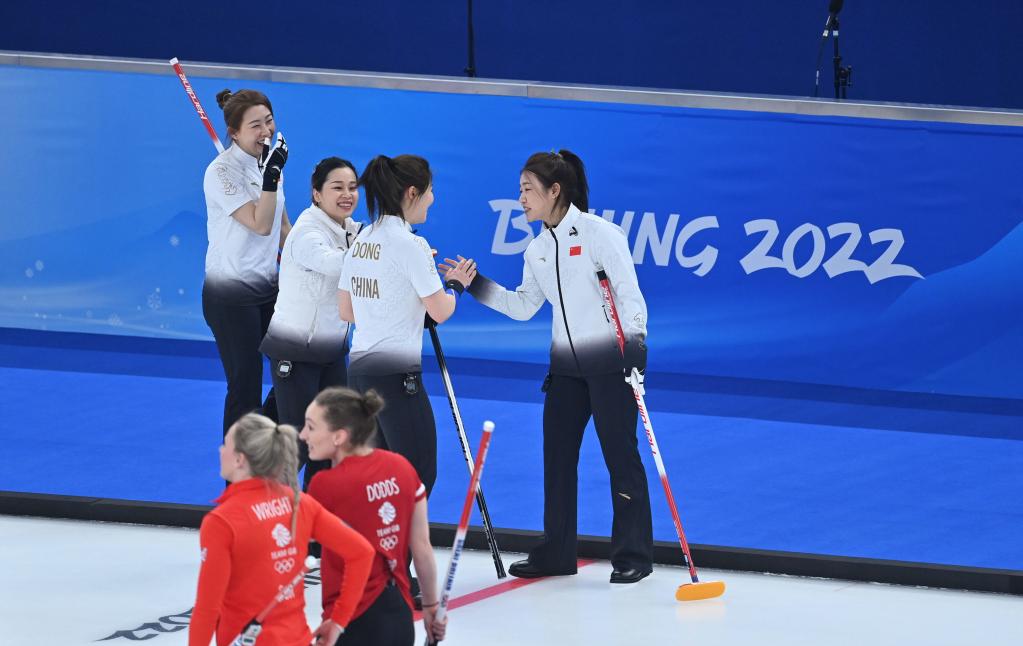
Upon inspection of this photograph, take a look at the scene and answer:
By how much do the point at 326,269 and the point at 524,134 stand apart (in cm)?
397

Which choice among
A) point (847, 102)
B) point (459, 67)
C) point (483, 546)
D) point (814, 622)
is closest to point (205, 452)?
point (483, 546)

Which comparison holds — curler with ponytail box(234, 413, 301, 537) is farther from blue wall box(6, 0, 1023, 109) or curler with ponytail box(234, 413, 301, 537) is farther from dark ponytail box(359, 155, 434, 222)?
blue wall box(6, 0, 1023, 109)

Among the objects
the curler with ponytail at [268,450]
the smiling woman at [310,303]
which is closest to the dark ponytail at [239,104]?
the smiling woman at [310,303]

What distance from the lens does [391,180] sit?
20.8 feet

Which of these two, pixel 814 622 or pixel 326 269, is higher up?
pixel 326 269

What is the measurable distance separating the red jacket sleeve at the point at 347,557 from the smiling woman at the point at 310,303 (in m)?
2.44

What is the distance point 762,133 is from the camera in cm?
1020

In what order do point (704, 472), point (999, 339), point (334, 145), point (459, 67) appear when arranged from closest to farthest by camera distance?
point (704, 472) < point (999, 339) < point (334, 145) < point (459, 67)

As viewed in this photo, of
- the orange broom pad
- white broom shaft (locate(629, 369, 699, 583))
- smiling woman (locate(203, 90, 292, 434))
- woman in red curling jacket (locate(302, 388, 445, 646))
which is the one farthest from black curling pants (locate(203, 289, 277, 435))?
woman in red curling jacket (locate(302, 388, 445, 646))

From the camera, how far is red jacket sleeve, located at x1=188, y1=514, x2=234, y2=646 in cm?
430

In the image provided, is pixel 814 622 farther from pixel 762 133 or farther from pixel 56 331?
pixel 56 331

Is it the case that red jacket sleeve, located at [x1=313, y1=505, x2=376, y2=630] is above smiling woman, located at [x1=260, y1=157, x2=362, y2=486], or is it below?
below

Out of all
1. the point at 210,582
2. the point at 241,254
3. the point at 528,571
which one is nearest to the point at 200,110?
the point at 241,254

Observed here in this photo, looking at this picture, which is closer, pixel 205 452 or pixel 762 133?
pixel 205 452
